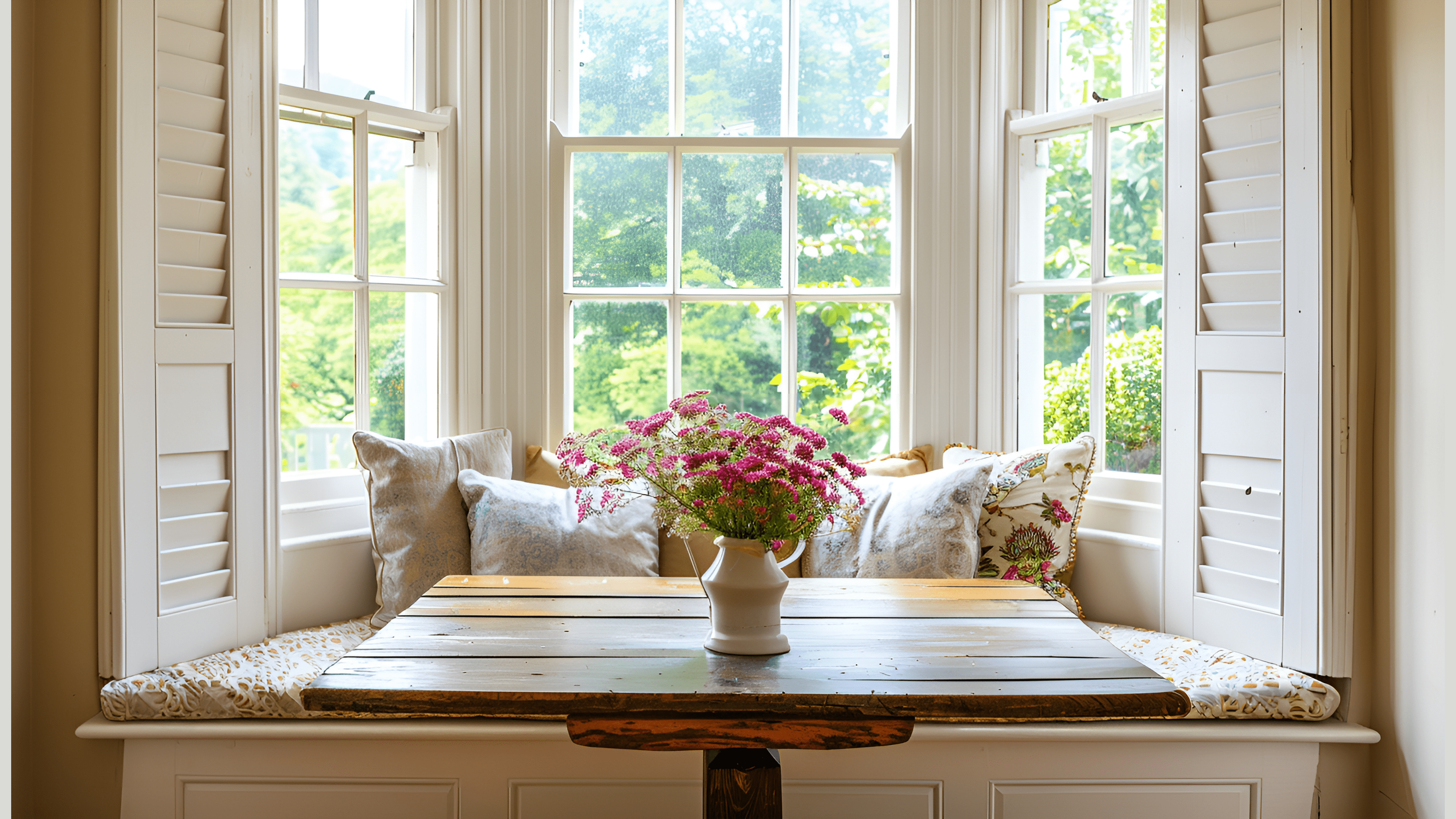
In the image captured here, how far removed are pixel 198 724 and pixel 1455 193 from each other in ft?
9.22

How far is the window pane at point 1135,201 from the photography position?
265 centimetres

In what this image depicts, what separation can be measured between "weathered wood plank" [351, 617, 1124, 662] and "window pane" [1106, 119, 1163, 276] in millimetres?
1285

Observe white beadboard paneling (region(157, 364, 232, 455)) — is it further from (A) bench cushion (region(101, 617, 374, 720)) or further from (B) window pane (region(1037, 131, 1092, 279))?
(B) window pane (region(1037, 131, 1092, 279))

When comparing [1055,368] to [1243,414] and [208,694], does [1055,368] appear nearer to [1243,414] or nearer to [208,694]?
[1243,414]

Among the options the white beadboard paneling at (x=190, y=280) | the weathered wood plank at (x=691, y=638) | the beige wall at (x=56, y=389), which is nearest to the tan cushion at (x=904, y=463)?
the weathered wood plank at (x=691, y=638)

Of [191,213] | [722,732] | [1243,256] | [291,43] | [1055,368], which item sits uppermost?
[291,43]

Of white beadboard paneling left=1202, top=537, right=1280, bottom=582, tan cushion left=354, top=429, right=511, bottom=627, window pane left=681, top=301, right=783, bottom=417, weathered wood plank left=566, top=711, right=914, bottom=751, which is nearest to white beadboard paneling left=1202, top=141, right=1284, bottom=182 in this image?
white beadboard paneling left=1202, top=537, right=1280, bottom=582

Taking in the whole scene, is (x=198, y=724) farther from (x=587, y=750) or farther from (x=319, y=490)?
(x=587, y=750)

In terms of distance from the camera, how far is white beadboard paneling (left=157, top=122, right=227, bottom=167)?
7.34ft

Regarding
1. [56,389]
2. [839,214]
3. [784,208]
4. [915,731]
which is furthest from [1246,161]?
[56,389]

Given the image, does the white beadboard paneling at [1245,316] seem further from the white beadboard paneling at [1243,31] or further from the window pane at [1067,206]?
the white beadboard paneling at [1243,31]

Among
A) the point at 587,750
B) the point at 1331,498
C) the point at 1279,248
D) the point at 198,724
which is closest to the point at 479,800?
the point at 587,750

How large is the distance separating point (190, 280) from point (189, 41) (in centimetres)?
57

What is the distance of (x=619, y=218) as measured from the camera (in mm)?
3008
